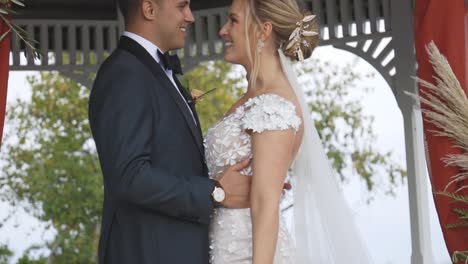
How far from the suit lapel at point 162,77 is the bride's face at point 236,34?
29cm

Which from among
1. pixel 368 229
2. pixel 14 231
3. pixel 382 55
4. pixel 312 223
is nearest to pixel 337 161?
pixel 368 229

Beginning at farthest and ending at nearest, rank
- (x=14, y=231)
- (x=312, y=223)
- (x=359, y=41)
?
(x=14, y=231), (x=359, y=41), (x=312, y=223)

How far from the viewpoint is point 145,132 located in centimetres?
328

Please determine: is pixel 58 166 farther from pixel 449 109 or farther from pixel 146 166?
pixel 146 166

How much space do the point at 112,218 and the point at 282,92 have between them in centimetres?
74

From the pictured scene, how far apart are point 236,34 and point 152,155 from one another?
58cm

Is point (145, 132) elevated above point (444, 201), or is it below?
above

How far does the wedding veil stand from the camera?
12.3ft

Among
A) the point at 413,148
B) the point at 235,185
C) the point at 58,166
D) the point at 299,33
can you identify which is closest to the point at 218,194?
the point at 235,185

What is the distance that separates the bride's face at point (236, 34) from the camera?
3.63 metres

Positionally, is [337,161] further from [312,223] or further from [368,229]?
[312,223]

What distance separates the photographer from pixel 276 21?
3.63 metres

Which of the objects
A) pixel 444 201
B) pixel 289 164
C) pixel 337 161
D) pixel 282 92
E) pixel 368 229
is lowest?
pixel 368 229

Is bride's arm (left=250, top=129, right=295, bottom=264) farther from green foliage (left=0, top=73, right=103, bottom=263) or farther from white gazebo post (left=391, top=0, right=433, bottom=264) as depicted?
green foliage (left=0, top=73, right=103, bottom=263)
